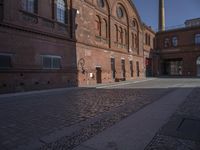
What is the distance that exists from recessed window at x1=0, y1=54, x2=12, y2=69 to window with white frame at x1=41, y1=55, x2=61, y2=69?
2917mm

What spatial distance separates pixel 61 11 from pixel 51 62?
16.6 ft

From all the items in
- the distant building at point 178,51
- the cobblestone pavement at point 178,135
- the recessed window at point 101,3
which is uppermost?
the recessed window at point 101,3

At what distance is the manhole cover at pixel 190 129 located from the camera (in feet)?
16.1

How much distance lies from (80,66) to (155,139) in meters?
16.1

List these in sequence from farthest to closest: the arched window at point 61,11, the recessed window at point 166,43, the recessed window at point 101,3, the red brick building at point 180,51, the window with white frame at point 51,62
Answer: the recessed window at point 166,43
the red brick building at point 180,51
the recessed window at point 101,3
the arched window at point 61,11
the window with white frame at point 51,62

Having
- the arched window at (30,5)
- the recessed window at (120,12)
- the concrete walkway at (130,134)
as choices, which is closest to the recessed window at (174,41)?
the recessed window at (120,12)

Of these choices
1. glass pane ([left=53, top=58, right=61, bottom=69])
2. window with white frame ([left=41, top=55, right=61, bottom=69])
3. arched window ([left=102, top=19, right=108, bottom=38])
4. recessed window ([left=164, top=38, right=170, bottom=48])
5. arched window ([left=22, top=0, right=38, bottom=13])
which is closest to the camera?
arched window ([left=22, top=0, right=38, bottom=13])

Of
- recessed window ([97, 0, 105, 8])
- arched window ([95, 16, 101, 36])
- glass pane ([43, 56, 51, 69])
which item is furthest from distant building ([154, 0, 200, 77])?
glass pane ([43, 56, 51, 69])

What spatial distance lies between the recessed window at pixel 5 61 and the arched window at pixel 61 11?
6377mm

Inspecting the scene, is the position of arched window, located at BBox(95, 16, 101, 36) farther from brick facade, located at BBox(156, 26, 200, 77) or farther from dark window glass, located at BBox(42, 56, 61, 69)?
brick facade, located at BBox(156, 26, 200, 77)

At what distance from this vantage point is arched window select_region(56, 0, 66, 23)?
18.1 m

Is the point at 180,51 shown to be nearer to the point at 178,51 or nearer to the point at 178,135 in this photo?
the point at 178,51

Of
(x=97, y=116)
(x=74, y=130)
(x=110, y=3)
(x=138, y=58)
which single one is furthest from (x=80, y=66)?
(x=138, y=58)

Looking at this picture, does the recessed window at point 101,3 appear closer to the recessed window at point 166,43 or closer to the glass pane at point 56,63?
the glass pane at point 56,63
